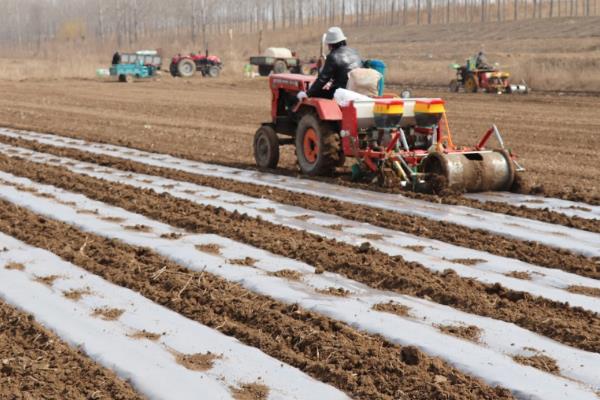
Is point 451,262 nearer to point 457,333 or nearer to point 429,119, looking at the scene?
point 457,333

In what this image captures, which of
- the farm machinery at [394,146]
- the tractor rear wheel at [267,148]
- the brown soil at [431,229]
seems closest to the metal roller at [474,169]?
the farm machinery at [394,146]

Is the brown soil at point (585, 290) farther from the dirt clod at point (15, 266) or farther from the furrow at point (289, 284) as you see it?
the dirt clod at point (15, 266)

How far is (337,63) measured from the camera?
9.65 meters

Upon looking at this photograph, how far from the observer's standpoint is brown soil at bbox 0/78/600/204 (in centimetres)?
1177

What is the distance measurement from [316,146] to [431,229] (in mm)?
3045

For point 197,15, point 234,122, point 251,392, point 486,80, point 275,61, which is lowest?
point 251,392

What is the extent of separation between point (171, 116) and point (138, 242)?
14320mm

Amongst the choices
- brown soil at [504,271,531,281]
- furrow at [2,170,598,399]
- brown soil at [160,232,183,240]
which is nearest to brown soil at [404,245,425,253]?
brown soil at [504,271,531,281]

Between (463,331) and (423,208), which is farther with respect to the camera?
(423,208)

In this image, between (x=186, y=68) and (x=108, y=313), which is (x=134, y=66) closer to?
Answer: (x=186, y=68)

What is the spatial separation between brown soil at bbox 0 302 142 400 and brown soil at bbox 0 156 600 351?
198 centimetres

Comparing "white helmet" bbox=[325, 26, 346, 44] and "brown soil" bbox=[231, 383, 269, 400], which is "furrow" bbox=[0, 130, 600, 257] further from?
"brown soil" bbox=[231, 383, 269, 400]

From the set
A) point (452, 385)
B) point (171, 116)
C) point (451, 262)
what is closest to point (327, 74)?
point (451, 262)

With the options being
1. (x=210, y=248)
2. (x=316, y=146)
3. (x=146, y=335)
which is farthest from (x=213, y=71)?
(x=146, y=335)
